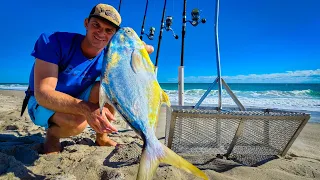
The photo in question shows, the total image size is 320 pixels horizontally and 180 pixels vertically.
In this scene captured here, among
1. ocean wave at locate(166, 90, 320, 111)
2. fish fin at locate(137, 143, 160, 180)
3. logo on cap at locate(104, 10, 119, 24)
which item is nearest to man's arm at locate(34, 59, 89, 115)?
fish fin at locate(137, 143, 160, 180)

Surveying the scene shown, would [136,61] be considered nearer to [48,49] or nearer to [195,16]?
[48,49]

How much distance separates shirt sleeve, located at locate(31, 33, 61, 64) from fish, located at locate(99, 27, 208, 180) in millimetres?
975

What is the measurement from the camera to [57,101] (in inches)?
76.5

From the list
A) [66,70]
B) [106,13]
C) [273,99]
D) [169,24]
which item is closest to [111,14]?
[106,13]

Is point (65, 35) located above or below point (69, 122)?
above

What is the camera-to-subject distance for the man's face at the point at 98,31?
2320 millimetres

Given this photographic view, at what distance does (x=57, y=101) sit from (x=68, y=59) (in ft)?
2.16

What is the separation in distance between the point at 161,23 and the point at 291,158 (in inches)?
166

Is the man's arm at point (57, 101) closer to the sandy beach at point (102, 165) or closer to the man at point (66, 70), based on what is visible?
the man at point (66, 70)

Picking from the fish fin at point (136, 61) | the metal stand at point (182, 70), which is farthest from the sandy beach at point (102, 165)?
the metal stand at point (182, 70)

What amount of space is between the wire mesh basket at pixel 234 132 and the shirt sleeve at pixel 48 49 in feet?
3.92

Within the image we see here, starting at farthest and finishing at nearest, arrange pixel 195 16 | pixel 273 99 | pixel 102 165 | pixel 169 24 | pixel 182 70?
pixel 273 99 < pixel 169 24 < pixel 195 16 < pixel 182 70 < pixel 102 165

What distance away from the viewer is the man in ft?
6.97

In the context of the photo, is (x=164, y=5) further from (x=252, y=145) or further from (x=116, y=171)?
(x=116, y=171)
